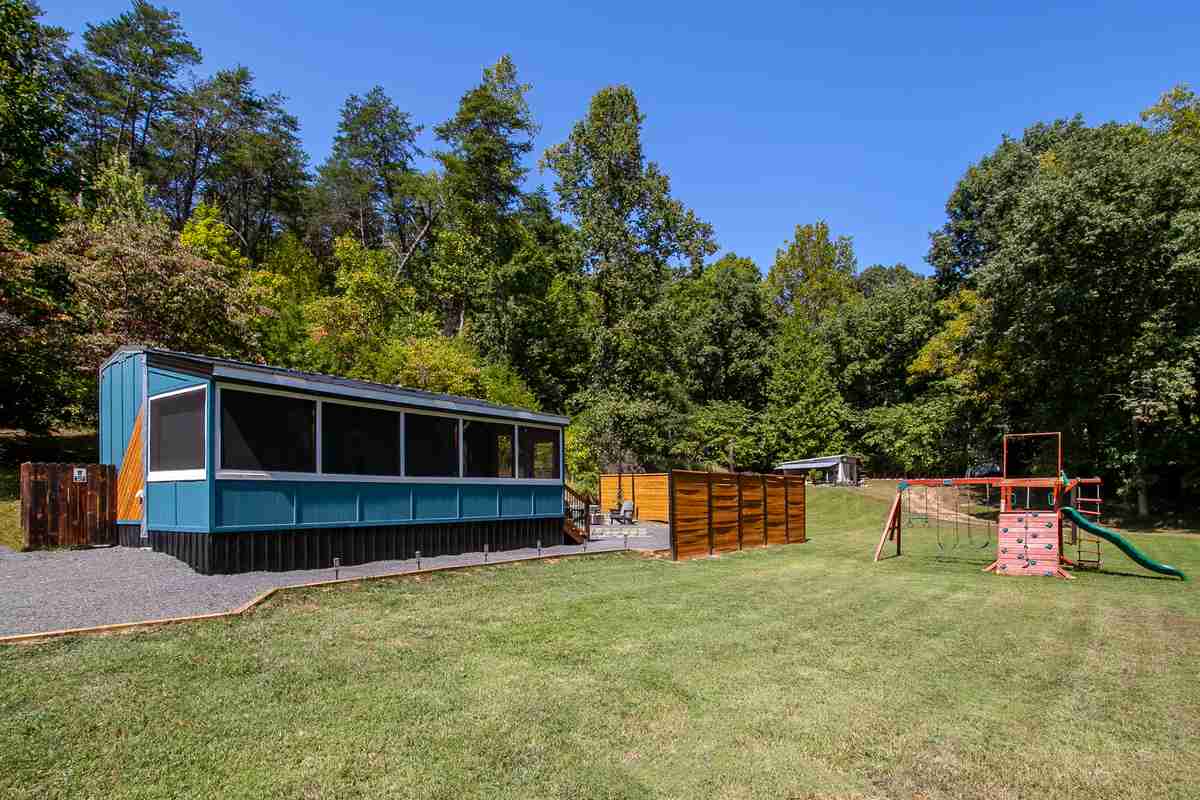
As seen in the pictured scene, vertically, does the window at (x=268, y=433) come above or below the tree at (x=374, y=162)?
below

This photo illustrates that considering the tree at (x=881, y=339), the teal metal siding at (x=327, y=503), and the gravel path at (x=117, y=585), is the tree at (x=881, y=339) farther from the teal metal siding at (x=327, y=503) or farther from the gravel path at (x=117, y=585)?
the teal metal siding at (x=327, y=503)

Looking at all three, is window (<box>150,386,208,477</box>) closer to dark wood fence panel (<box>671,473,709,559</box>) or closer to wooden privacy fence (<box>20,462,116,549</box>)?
wooden privacy fence (<box>20,462,116,549</box>)

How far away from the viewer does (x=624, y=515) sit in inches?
844

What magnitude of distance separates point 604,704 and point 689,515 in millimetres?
9193

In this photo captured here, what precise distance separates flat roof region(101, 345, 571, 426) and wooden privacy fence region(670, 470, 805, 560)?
4015 mm

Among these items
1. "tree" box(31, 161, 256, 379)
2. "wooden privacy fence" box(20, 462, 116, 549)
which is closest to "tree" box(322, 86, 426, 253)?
"tree" box(31, 161, 256, 379)

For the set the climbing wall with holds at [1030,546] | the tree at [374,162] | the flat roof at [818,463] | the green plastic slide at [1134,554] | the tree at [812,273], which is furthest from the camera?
the tree at [812,273]

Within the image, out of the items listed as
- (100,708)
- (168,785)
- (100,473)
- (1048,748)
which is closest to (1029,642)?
(1048,748)

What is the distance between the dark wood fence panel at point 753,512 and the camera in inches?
615

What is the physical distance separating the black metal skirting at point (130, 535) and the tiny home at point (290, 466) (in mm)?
31

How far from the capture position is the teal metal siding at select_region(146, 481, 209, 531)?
8539 mm

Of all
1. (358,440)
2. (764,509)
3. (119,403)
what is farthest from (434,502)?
(764,509)

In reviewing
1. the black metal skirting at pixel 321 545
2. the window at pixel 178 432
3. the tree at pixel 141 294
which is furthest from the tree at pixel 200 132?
the black metal skirting at pixel 321 545

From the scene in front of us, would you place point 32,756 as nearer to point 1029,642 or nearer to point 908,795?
point 908,795
